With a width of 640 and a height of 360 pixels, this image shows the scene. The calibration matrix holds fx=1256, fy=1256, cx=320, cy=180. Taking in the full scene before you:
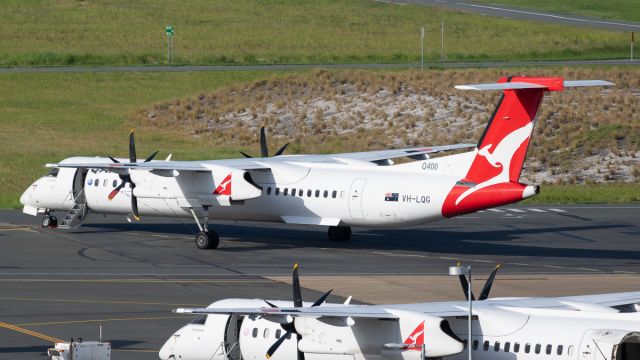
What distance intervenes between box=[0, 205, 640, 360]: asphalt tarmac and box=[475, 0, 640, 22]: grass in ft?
233

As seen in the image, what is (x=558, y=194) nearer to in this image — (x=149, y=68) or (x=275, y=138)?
(x=275, y=138)

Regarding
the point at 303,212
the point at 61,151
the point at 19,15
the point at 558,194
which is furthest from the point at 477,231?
the point at 19,15

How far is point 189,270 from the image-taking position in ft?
139

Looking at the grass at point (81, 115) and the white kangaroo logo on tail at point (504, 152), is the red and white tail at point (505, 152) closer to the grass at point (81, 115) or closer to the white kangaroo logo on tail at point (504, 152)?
the white kangaroo logo on tail at point (504, 152)

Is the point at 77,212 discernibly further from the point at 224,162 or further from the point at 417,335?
the point at 417,335

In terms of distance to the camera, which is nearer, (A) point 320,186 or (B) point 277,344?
(B) point 277,344

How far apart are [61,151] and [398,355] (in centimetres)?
5916

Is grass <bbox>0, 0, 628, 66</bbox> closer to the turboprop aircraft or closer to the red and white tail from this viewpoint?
the red and white tail

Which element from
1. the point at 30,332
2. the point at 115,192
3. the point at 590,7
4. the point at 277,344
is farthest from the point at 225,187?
the point at 590,7

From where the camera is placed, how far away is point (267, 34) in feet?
380

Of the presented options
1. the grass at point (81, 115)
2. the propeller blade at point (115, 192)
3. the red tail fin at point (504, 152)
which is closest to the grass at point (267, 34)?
the grass at point (81, 115)

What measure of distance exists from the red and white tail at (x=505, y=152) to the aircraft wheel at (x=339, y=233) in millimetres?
8206

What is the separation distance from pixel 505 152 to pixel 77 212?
62.8 feet

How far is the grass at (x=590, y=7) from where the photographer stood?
4968 inches
